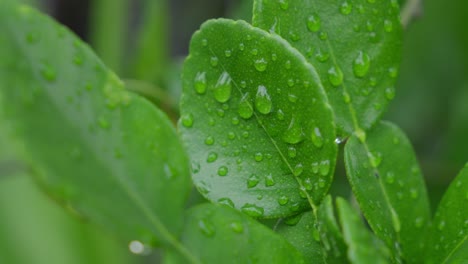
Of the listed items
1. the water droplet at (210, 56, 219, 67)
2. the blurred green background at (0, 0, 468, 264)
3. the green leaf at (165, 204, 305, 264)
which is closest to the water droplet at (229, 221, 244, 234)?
the green leaf at (165, 204, 305, 264)

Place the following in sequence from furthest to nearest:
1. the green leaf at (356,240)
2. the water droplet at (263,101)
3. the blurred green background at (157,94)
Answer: the blurred green background at (157,94)
the water droplet at (263,101)
the green leaf at (356,240)

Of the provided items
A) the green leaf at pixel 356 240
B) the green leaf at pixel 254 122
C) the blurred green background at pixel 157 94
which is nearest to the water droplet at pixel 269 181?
the green leaf at pixel 254 122

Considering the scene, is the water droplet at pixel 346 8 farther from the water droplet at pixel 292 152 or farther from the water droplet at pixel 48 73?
the water droplet at pixel 48 73

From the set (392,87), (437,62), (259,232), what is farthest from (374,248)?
(437,62)

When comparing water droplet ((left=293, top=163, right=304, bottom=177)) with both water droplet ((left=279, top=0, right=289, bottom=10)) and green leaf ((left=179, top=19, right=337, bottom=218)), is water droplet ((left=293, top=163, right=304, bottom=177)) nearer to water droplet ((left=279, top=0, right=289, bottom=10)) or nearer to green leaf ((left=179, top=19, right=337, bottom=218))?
green leaf ((left=179, top=19, right=337, bottom=218))

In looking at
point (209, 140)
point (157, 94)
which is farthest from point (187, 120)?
point (157, 94)

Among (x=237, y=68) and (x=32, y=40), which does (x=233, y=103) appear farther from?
(x=32, y=40)

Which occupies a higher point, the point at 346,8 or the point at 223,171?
the point at 346,8

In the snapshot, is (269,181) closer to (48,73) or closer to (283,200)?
(283,200)
